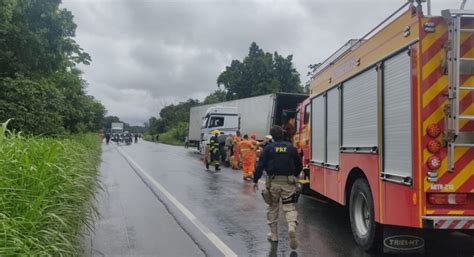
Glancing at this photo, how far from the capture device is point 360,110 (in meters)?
6.87

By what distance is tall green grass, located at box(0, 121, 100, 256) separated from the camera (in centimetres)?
414

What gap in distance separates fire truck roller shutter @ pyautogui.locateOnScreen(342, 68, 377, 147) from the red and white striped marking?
1370mm

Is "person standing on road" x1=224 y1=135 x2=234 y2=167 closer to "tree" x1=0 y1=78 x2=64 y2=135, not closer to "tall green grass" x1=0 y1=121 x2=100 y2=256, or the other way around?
"tree" x1=0 y1=78 x2=64 y2=135

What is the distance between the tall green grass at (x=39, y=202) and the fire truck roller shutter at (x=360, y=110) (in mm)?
3751

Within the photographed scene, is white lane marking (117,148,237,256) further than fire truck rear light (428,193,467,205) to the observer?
Yes

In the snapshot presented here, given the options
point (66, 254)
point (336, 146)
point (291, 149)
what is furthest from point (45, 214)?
point (336, 146)

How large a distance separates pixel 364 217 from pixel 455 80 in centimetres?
243

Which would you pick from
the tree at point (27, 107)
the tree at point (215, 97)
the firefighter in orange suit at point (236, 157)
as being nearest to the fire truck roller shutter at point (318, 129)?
the tree at point (27, 107)

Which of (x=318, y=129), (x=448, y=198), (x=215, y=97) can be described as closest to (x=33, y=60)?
(x=318, y=129)

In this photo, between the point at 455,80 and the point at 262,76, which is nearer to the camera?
the point at 455,80

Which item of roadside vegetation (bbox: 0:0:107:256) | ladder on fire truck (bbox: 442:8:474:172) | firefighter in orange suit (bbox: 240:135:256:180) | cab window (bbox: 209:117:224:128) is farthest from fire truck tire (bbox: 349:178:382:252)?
cab window (bbox: 209:117:224:128)

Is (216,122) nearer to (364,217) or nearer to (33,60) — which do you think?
(33,60)

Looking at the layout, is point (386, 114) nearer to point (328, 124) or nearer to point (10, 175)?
point (328, 124)

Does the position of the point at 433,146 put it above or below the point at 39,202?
above
